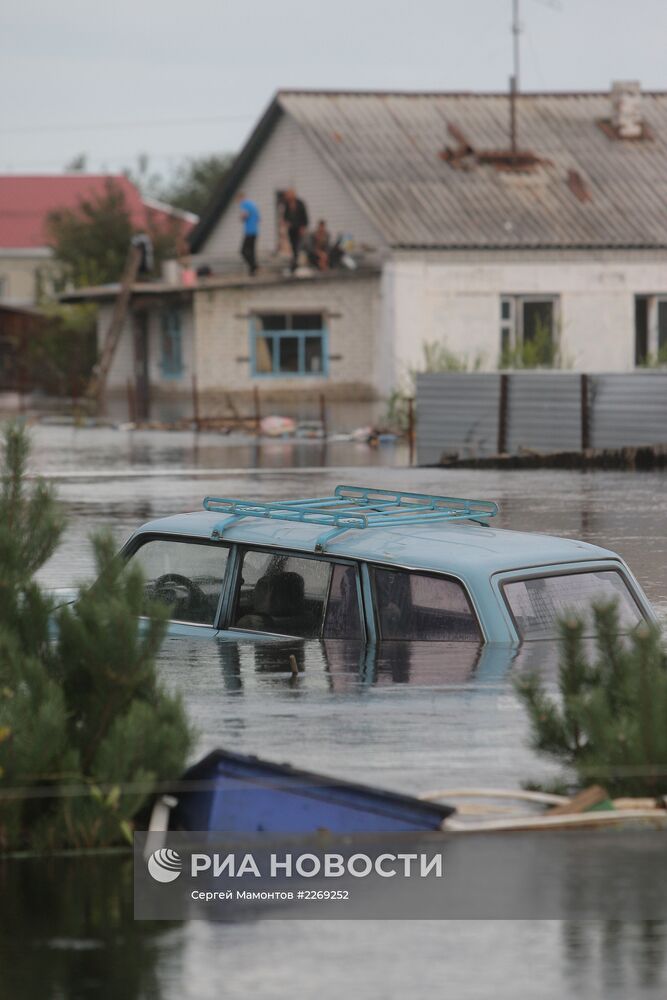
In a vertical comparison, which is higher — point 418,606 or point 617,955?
point 418,606

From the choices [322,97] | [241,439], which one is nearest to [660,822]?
[241,439]

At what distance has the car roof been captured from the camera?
320 inches

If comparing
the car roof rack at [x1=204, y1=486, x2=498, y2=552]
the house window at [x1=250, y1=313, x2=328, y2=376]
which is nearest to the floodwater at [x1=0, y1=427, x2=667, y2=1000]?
the car roof rack at [x1=204, y1=486, x2=498, y2=552]

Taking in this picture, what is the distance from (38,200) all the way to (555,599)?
74.5 metres

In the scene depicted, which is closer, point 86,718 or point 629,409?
point 86,718

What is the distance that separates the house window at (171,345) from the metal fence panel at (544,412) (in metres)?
18.7

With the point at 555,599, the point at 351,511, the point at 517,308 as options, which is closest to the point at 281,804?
the point at 555,599

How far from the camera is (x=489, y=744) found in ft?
23.5

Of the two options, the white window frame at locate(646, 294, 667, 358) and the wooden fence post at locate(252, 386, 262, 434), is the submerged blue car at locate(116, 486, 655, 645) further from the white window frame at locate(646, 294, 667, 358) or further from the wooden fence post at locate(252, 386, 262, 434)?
the white window frame at locate(646, 294, 667, 358)

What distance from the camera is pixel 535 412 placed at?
27000mm

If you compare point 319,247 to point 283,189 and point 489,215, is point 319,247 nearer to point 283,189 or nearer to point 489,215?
point 283,189

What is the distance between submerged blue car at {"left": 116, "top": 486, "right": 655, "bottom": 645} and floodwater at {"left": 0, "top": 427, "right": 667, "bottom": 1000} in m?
0.13

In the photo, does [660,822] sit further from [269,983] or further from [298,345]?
[298,345]

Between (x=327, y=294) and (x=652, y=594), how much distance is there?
28749mm
